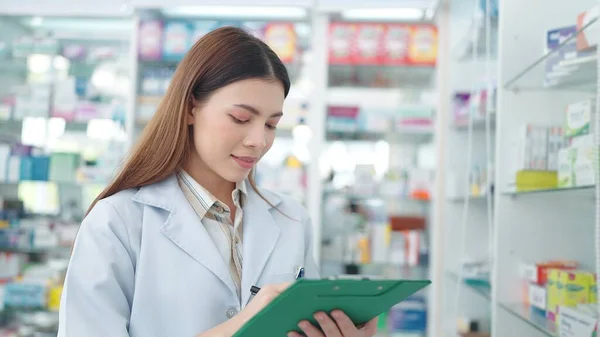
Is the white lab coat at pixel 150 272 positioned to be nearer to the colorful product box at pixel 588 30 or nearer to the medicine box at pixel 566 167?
the medicine box at pixel 566 167

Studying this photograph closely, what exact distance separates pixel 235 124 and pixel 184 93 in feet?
0.56

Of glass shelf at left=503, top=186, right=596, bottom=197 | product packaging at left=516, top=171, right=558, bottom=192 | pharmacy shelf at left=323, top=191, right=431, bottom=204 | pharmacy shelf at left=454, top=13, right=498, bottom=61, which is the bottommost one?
pharmacy shelf at left=323, top=191, right=431, bottom=204

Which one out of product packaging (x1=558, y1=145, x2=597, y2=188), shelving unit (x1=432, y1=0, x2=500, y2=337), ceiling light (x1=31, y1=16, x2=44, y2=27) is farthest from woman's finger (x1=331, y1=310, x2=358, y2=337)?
ceiling light (x1=31, y1=16, x2=44, y2=27)

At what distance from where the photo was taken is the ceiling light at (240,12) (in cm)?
470

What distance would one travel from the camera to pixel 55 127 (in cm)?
497

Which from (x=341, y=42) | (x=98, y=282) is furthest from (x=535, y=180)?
(x=341, y=42)

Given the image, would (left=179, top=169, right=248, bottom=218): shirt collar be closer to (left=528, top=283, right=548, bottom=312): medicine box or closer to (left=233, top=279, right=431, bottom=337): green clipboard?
(left=233, top=279, right=431, bottom=337): green clipboard

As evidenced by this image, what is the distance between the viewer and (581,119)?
2.17 metres

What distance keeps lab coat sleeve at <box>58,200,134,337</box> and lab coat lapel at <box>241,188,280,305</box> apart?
32cm

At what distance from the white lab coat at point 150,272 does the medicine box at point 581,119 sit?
127 cm

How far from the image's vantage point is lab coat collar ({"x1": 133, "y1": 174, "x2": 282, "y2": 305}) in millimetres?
1605

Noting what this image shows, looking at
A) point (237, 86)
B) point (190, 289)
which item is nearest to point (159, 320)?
point (190, 289)

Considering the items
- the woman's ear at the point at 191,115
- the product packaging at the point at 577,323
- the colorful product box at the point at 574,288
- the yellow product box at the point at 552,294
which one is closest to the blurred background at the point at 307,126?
the yellow product box at the point at 552,294

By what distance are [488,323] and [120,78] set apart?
3.52 meters
